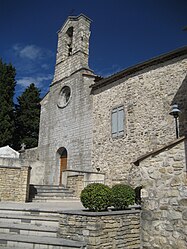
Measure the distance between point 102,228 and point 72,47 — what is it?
13.8 meters

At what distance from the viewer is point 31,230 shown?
5.25m

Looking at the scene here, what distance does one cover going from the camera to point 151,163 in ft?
18.6

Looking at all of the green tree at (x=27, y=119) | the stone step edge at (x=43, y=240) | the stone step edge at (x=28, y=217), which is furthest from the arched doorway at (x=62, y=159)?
the stone step edge at (x=43, y=240)

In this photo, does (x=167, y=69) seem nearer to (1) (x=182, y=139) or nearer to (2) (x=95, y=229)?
(1) (x=182, y=139)

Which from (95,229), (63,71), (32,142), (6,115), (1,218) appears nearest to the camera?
(95,229)

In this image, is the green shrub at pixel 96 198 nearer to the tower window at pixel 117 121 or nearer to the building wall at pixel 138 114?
the building wall at pixel 138 114

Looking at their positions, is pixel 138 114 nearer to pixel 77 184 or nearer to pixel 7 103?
pixel 77 184

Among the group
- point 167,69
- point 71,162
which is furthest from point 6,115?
point 167,69

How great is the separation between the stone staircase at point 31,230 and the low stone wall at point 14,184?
3.50 metres

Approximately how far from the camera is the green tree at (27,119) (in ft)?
79.3

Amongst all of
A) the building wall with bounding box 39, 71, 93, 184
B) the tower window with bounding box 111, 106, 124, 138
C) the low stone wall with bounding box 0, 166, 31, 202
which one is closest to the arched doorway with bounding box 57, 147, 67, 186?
the building wall with bounding box 39, 71, 93, 184

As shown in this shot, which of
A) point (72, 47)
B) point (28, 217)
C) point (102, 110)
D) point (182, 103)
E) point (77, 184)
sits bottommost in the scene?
point (28, 217)

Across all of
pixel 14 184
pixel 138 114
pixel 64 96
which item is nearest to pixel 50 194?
pixel 14 184

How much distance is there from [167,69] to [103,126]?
4341 millimetres
